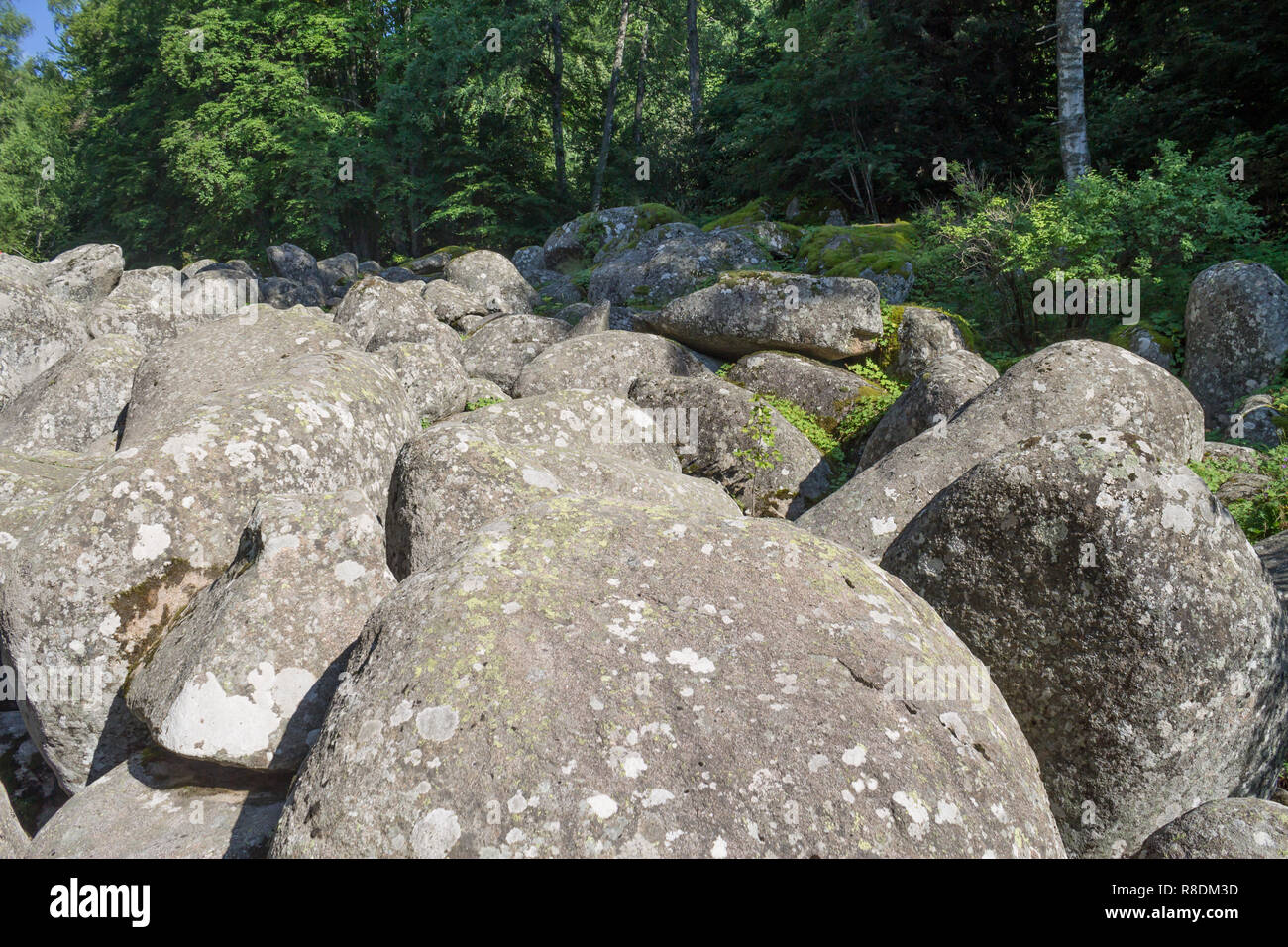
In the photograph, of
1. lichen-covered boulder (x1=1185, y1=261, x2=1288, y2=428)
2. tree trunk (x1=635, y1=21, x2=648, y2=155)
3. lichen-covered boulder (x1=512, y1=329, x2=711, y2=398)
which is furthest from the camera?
tree trunk (x1=635, y1=21, x2=648, y2=155)

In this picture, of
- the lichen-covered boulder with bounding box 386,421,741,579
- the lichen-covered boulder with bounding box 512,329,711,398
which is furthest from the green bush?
the lichen-covered boulder with bounding box 386,421,741,579

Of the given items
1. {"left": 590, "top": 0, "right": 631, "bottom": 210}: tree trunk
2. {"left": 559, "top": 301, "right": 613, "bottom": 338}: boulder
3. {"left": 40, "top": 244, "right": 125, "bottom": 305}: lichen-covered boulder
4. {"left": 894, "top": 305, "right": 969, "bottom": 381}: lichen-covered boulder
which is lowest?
{"left": 894, "top": 305, "right": 969, "bottom": 381}: lichen-covered boulder

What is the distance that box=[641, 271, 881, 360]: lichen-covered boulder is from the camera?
1170 centimetres

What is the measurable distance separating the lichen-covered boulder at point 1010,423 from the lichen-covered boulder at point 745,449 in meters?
1.67

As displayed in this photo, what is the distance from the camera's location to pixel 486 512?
5.24 metres

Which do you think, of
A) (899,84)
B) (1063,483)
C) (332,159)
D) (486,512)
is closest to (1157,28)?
(899,84)

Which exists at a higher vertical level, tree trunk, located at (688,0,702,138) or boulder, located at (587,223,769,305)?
tree trunk, located at (688,0,702,138)

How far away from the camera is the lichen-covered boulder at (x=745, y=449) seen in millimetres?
9141

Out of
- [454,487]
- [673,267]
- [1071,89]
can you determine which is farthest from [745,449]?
[1071,89]

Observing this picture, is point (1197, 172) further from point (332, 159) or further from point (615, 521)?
point (332, 159)

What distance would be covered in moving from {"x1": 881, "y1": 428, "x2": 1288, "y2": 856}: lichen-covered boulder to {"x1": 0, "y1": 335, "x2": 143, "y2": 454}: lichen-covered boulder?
9.91 metres

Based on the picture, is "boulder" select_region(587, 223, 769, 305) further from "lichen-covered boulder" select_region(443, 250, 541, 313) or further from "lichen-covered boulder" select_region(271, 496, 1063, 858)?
"lichen-covered boulder" select_region(271, 496, 1063, 858)

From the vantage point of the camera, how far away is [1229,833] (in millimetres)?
3215

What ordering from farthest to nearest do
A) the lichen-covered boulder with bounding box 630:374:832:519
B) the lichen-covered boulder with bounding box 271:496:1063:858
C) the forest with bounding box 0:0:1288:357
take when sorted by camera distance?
the forest with bounding box 0:0:1288:357 < the lichen-covered boulder with bounding box 630:374:832:519 < the lichen-covered boulder with bounding box 271:496:1063:858
